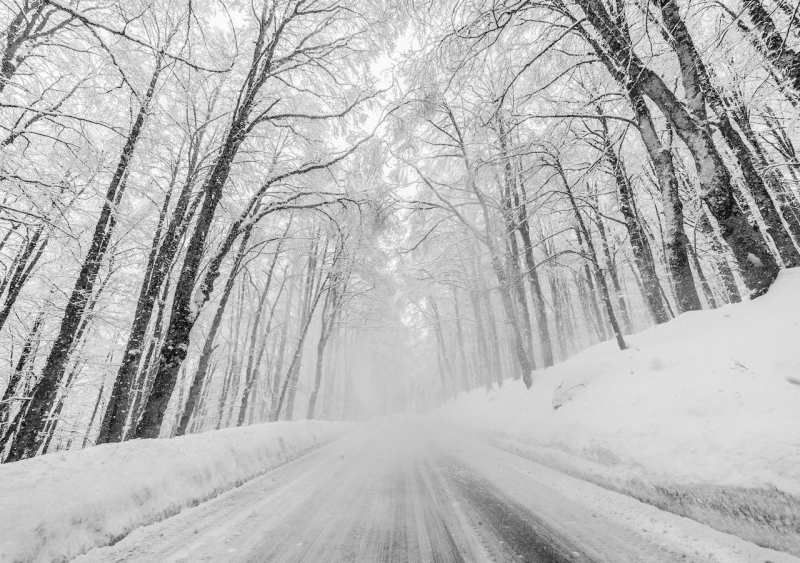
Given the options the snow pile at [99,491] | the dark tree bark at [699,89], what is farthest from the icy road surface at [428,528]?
the dark tree bark at [699,89]

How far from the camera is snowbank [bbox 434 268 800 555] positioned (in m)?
2.56

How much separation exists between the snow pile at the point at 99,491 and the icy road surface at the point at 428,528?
163 mm

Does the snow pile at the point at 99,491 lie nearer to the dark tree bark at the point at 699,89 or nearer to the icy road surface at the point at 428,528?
the icy road surface at the point at 428,528

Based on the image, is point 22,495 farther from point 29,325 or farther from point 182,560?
point 29,325

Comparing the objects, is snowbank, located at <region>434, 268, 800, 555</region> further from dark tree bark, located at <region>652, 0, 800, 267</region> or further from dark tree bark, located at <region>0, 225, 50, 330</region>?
dark tree bark, located at <region>0, 225, 50, 330</region>

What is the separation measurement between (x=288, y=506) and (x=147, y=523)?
126 centimetres

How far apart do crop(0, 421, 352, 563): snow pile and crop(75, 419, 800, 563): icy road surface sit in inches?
6.4

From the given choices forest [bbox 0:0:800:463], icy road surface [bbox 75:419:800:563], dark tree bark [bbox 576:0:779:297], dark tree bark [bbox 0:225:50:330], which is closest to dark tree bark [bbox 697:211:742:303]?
Result: forest [bbox 0:0:800:463]

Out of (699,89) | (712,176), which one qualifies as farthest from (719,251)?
(712,176)

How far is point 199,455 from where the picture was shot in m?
4.24

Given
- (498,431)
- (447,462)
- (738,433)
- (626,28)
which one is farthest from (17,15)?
(498,431)

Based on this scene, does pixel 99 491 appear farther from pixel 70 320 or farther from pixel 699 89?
pixel 699 89

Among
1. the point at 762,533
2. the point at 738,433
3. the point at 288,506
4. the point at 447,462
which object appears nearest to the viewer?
the point at 762,533

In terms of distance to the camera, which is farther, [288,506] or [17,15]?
[17,15]
